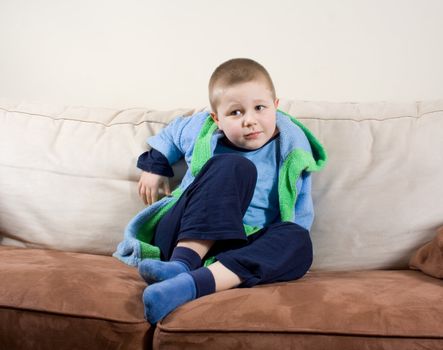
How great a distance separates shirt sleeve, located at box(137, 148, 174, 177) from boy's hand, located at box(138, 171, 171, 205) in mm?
15

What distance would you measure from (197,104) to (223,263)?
0.94 m

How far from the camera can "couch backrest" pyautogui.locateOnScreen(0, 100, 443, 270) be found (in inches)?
58.1

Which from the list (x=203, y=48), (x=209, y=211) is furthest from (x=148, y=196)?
(x=203, y=48)

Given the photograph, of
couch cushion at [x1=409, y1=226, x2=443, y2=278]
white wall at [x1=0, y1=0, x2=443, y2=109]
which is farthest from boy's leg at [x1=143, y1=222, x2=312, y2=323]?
white wall at [x1=0, y1=0, x2=443, y2=109]

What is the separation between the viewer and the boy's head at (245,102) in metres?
1.43

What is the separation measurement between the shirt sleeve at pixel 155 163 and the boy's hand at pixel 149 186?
1 centimetres

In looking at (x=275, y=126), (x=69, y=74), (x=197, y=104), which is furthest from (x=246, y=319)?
(x=69, y=74)

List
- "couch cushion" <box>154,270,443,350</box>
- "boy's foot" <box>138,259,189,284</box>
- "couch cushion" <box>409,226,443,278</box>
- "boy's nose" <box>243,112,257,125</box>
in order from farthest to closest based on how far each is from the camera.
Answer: "boy's nose" <box>243,112,257,125</box>
"couch cushion" <box>409,226,443,278</box>
"boy's foot" <box>138,259,189,284</box>
"couch cushion" <box>154,270,443,350</box>

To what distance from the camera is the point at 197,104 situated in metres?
2.01

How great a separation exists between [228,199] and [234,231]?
8 cm

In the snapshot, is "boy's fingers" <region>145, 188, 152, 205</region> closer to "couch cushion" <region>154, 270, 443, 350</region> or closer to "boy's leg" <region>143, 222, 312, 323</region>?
"boy's leg" <region>143, 222, 312, 323</region>

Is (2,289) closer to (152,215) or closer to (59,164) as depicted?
(152,215)

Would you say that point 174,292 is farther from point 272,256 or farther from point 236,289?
point 272,256

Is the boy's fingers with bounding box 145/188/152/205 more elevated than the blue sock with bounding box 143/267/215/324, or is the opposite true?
the boy's fingers with bounding box 145/188/152/205
